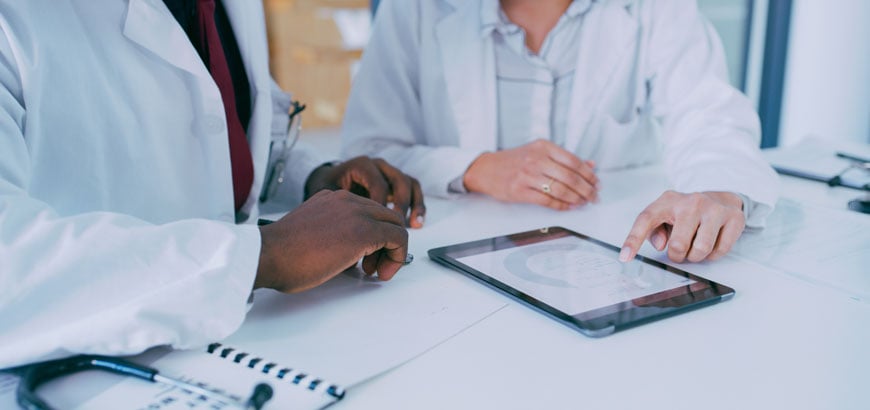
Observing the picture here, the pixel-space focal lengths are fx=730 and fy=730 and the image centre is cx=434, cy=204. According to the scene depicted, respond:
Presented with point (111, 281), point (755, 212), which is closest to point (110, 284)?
point (111, 281)

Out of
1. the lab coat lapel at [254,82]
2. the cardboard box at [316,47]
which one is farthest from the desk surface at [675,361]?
the cardboard box at [316,47]

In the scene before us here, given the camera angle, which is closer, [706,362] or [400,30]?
[706,362]

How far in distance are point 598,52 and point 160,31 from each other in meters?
0.78

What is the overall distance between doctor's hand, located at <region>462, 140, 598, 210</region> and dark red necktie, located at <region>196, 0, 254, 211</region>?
0.34 m

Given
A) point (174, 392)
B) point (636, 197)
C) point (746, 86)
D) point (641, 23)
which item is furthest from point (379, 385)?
point (746, 86)

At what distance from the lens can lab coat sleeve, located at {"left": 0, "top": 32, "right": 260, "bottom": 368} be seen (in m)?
0.55

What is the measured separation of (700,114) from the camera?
1.22m

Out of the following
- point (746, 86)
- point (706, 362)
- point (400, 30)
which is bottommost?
point (746, 86)

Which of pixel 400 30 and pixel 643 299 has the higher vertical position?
pixel 400 30

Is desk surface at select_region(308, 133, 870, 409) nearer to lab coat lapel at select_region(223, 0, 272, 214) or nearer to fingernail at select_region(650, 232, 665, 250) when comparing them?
fingernail at select_region(650, 232, 665, 250)

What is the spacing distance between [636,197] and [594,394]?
0.67 metres

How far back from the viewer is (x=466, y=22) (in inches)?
52.4

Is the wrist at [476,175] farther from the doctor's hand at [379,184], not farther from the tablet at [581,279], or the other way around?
the tablet at [581,279]

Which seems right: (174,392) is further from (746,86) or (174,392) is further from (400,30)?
(746,86)
